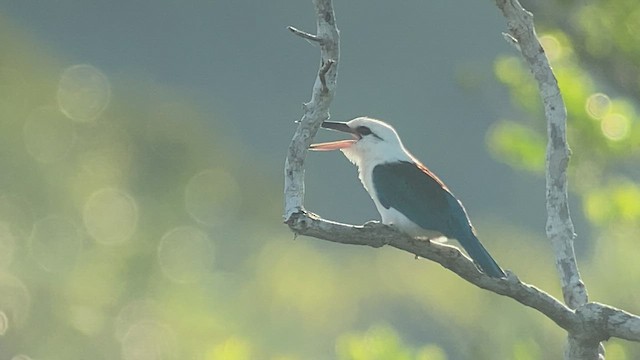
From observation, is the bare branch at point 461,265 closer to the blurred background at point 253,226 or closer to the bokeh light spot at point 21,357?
the blurred background at point 253,226

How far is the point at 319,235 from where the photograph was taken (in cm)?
391

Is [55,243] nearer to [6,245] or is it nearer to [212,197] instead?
[6,245]

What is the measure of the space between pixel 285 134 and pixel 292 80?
729 cm

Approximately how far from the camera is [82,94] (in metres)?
22.5

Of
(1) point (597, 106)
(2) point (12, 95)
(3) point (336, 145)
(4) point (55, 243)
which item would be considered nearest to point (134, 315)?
(4) point (55, 243)

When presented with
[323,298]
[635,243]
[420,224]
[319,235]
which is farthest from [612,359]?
[323,298]

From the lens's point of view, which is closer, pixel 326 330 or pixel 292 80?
pixel 326 330

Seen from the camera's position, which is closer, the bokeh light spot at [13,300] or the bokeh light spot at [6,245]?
the bokeh light spot at [13,300]

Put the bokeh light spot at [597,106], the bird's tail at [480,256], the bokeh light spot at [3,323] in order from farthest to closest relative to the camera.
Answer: the bokeh light spot at [3,323]
the bokeh light spot at [597,106]
the bird's tail at [480,256]

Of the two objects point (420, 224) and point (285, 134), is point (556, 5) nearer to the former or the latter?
point (420, 224)

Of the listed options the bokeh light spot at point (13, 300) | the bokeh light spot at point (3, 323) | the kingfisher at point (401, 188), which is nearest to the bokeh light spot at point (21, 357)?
the bokeh light spot at point (3, 323)

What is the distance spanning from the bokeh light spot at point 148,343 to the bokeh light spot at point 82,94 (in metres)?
7.10

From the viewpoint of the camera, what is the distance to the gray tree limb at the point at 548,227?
13.1ft

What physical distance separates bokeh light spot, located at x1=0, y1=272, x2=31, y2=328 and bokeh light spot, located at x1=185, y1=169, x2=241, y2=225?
5.53 meters
